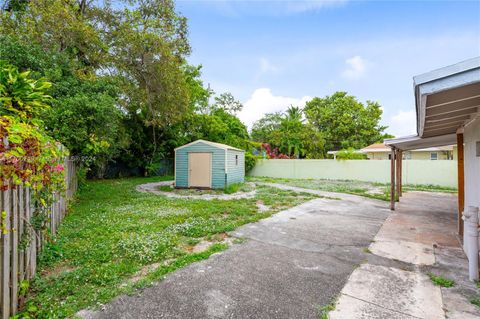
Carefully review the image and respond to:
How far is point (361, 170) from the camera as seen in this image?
15.2 meters

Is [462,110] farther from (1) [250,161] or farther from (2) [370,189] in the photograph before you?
(1) [250,161]

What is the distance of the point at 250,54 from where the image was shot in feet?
42.5

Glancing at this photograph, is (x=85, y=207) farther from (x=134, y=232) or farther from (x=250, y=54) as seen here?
(x=250, y=54)

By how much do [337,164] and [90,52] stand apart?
14298 mm

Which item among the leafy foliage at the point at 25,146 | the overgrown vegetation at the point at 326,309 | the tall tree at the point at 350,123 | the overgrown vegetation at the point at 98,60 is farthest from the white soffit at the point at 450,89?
the tall tree at the point at 350,123

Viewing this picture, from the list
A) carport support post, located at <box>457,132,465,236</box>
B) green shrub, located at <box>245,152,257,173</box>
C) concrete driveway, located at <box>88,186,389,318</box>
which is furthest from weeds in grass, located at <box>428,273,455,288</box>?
green shrub, located at <box>245,152,257,173</box>

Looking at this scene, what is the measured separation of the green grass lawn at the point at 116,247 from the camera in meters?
2.39

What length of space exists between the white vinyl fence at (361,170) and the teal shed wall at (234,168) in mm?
5632

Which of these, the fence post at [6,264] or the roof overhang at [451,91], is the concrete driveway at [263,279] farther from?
the roof overhang at [451,91]

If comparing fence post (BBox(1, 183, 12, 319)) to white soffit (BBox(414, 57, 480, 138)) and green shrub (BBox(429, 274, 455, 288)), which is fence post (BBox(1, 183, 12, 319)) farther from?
green shrub (BBox(429, 274, 455, 288))

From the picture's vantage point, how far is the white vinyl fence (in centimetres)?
1273

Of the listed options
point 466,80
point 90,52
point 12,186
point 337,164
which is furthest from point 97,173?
point 466,80

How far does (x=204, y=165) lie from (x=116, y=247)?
7163 mm

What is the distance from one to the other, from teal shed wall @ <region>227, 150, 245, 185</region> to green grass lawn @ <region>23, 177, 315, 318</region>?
4.02 metres
